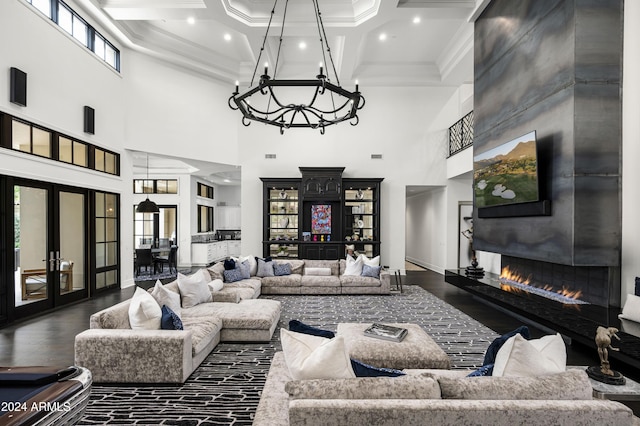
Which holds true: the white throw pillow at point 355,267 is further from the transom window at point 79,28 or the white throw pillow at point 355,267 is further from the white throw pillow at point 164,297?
the transom window at point 79,28

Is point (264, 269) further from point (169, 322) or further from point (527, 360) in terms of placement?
point (527, 360)

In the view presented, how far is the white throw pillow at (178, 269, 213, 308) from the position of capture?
4.39m

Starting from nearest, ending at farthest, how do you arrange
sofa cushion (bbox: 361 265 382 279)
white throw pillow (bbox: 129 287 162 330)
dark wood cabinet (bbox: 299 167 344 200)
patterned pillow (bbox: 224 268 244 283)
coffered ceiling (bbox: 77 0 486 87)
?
white throw pillow (bbox: 129 287 162 330) → coffered ceiling (bbox: 77 0 486 87) → patterned pillow (bbox: 224 268 244 283) → sofa cushion (bbox: 361 265 382 279) → dark wood cabinet (bbox: 299 167 344 200)

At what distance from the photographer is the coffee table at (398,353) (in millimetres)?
2908

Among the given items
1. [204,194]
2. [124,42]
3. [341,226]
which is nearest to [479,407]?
[341,226]

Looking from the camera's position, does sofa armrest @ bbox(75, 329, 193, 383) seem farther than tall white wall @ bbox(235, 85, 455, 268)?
No

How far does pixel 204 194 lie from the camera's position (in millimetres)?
13227

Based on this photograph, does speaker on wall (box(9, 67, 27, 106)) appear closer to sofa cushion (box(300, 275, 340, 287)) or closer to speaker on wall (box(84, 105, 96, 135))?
speaker on wall (box(84, 105, 96, 135))

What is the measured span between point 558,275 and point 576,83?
2.59m

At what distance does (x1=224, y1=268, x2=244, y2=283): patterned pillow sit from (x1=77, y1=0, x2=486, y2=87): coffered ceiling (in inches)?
183

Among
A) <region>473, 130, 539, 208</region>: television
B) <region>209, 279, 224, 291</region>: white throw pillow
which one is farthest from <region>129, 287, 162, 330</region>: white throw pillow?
<region>473, 130, 539, 208</region>: television

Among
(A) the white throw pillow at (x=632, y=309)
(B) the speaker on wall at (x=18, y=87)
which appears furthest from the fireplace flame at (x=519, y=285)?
(B) the speaker on wall at (x=18, y=87)

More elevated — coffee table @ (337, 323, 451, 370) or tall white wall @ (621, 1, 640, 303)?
tall white wall @ (621, 1, 640, 303)

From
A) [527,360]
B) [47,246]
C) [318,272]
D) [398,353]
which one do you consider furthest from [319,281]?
[527,360]
